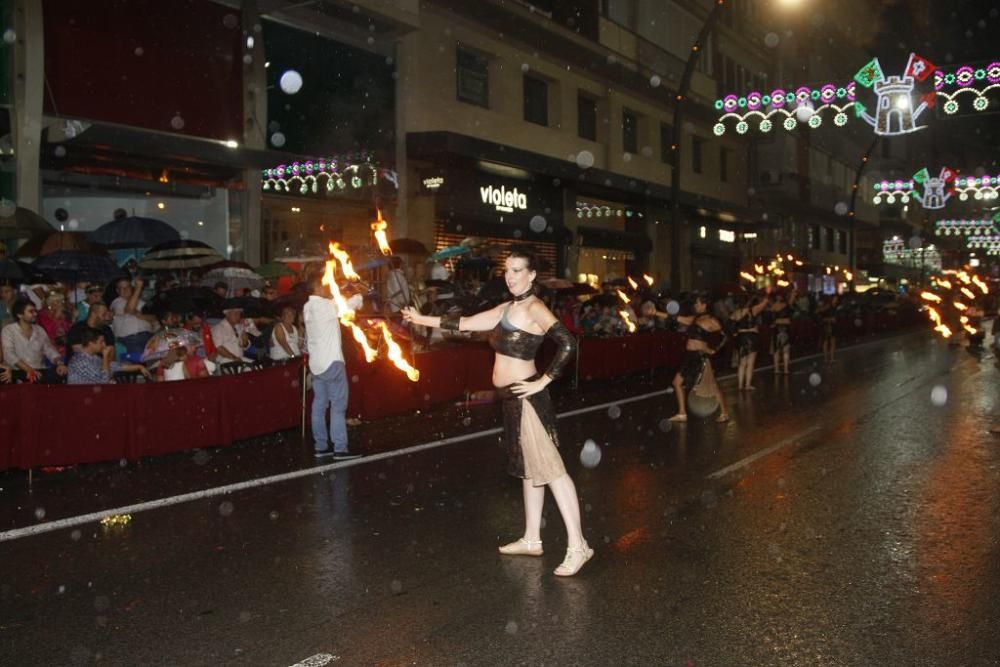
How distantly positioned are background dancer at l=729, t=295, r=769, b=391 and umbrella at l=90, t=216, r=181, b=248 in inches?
356

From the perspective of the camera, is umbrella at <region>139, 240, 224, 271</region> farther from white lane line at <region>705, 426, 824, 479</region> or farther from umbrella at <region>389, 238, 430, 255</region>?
white lane line at <region>705, 426, 824, 479</region>

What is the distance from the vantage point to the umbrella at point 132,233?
44.2 ft

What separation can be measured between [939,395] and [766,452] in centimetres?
663

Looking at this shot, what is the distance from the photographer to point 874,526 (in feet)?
22.2

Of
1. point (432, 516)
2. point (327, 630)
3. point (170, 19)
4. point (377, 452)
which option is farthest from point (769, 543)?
point (170, 19)

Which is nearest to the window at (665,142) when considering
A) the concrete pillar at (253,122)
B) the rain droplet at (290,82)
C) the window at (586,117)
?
the window at (586,117)

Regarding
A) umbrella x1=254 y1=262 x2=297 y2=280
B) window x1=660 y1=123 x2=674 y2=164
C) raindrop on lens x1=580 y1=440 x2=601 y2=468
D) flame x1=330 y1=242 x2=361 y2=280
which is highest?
window x1=660 y1=123 x2=674 y2=164

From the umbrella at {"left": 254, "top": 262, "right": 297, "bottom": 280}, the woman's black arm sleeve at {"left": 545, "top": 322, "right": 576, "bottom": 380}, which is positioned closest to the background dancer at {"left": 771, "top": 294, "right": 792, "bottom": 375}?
the umbrella at {"left": 254, "top": 262, "right": 297, "bottom": 280}

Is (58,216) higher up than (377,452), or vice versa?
(58,216)

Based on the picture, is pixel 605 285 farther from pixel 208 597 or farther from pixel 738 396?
pixel 208 597

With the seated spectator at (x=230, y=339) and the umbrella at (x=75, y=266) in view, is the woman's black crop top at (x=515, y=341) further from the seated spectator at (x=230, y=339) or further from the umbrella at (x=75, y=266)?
the umbrella at (x=75, y=266)

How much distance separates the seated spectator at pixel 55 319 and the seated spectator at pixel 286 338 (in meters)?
2.49

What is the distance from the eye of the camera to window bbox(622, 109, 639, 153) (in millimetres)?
31609

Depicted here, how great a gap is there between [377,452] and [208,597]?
4.85 meters
